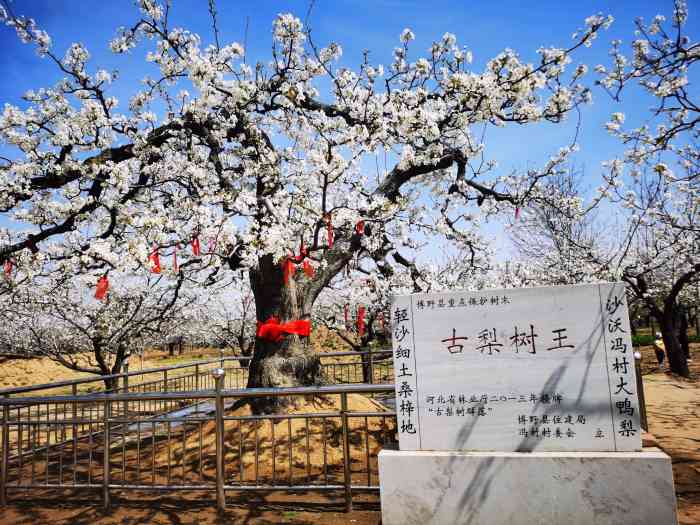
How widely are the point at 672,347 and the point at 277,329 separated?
16379 mm

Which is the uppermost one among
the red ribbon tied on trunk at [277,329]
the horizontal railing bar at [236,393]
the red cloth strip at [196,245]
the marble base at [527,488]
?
the red cloth strip at [196,245]

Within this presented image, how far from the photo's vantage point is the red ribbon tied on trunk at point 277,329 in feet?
25.8

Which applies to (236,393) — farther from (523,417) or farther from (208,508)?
(523,417)

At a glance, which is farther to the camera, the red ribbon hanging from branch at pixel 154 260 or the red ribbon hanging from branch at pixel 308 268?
the red ribbon hanging from branch at pixel 308 268

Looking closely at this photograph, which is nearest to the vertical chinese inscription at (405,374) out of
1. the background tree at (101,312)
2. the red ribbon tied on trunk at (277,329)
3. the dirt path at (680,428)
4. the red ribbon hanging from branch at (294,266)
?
the dirt path at (680,428)

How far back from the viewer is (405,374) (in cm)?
428

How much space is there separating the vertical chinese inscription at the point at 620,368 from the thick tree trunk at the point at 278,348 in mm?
5099

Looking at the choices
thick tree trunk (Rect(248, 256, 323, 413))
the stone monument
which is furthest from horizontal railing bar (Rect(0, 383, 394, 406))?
thick tree trunk (Rect(248, 256, 323, 413))

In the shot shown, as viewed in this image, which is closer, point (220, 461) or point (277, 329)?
point (220, 461)

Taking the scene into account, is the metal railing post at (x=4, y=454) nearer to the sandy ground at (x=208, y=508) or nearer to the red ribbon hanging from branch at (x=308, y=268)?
the sandy ground at (x=208, y=508)

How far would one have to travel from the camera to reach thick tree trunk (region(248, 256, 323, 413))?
778cm

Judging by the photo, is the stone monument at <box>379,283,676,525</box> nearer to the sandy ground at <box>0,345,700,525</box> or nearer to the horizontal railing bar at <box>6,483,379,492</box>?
the horizontal railing bar at <box>6,483,379,492</box>

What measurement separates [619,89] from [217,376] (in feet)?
22.3

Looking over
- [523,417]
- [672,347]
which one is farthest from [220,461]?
[672,347]
